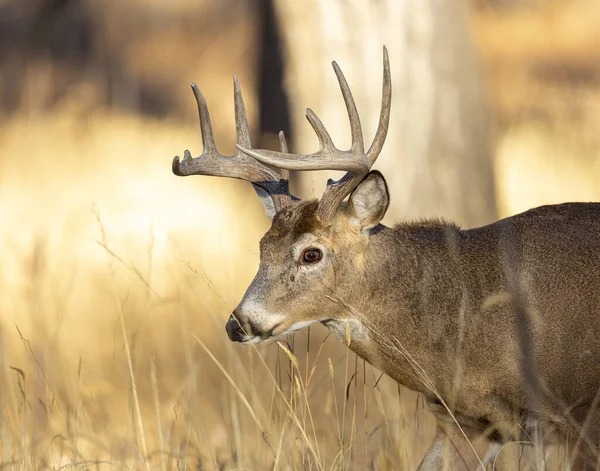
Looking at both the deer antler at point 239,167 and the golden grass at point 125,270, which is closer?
the deer antler at point 239,167

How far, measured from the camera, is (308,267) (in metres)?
5.71

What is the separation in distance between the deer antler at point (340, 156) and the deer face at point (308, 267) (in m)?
0.07

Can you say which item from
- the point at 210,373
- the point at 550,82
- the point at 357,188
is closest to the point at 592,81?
the point at 550,82

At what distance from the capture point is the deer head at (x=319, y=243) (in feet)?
18.2

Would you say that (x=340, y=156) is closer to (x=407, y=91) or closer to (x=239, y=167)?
(x=239, y=167)

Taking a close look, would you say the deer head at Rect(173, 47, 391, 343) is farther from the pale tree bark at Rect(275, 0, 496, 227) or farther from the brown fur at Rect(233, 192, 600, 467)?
the pale tree bark at Rect(275, 0, 496, 227)

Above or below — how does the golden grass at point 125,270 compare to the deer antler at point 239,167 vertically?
below

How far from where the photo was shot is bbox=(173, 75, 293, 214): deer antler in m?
6.13

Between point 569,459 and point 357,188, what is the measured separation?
1.63 m

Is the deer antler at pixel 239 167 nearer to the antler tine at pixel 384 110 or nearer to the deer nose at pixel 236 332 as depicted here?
the antler tine at pixel 384 110

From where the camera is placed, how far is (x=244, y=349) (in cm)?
932

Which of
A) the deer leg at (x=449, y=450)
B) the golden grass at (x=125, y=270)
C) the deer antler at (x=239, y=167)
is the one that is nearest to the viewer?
the deer leg at (x=449, y=450)

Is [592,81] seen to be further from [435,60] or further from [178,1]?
[178,1]

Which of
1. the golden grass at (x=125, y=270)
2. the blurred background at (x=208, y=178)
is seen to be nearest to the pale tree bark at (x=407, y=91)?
the blurred background at (x=208, y=178)
